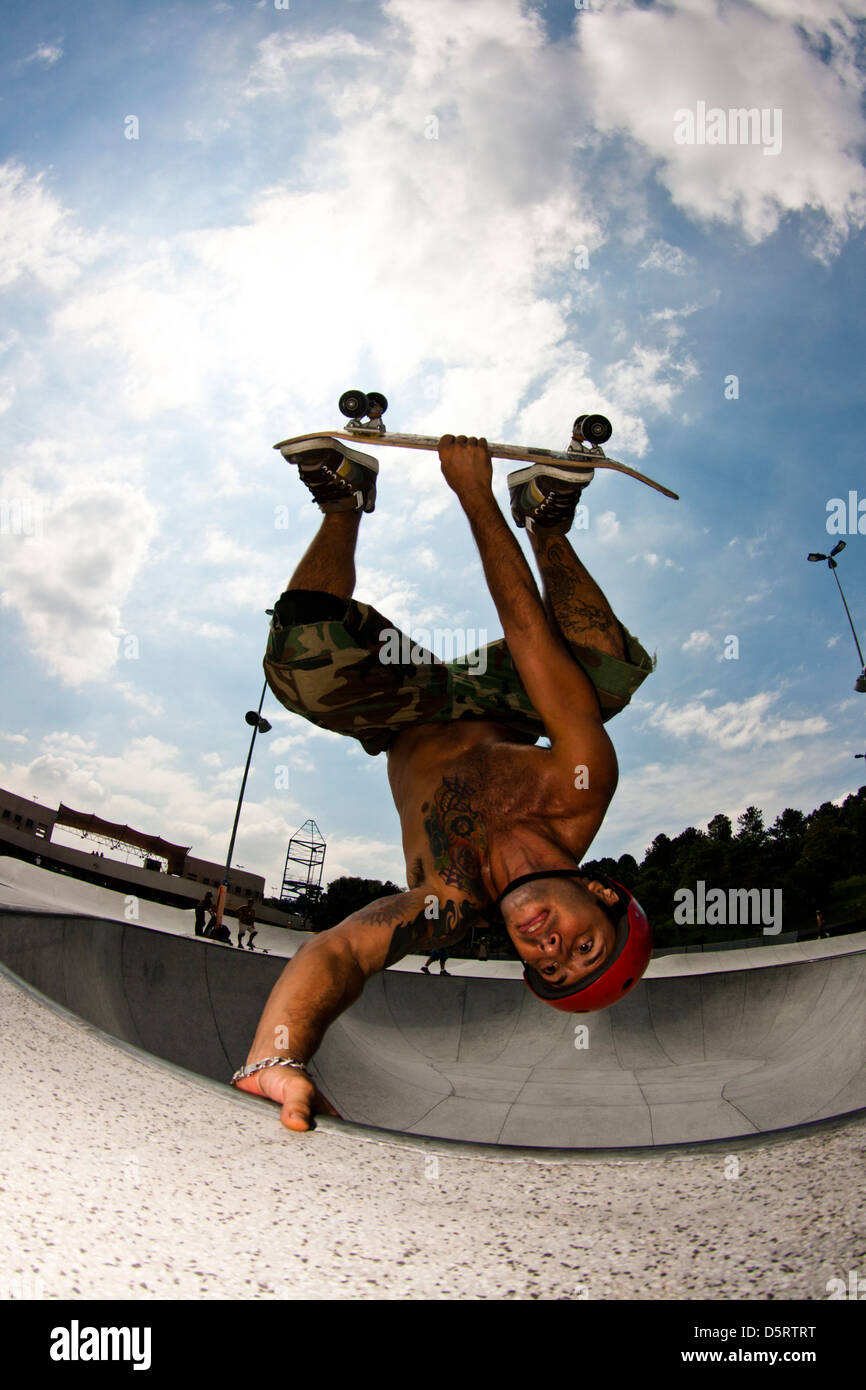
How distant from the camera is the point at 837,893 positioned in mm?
42094

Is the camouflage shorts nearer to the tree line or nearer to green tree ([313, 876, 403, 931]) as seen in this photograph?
the tree line

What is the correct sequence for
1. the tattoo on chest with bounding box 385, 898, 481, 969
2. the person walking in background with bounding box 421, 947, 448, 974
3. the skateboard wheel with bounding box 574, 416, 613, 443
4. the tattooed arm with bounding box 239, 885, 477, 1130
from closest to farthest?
the tattooed arm with bounding box 239, 885, 477, 1130, the tattoo on chest with bounding box 385, 898, 481, 969, the skateboard wheel with bounding box 574, 416, 613, 443, the person walking in background with bounding box 421, 947, 448, 974

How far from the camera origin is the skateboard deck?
3.28 metres

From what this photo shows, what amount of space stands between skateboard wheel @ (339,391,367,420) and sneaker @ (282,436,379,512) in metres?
0.19

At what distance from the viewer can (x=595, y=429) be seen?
11.5 ft

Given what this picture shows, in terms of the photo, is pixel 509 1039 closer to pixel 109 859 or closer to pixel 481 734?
pixel 481 734

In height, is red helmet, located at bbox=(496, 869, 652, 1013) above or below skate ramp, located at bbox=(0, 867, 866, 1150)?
above

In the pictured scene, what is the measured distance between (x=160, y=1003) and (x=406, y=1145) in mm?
4544

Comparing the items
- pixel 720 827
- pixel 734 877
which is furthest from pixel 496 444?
pixel 720 827

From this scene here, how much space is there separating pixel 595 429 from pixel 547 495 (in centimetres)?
45

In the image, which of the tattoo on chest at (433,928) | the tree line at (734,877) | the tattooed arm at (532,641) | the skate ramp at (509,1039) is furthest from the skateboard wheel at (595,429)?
the tree line at (734,877)

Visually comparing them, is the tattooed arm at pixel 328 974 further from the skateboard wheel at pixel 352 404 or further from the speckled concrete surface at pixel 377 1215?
the skateboard wheel at pixel 352 404

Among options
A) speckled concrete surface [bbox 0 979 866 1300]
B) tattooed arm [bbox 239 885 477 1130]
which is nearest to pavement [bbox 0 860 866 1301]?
speckled concrete surface [bbox 0 979 866 1300]
